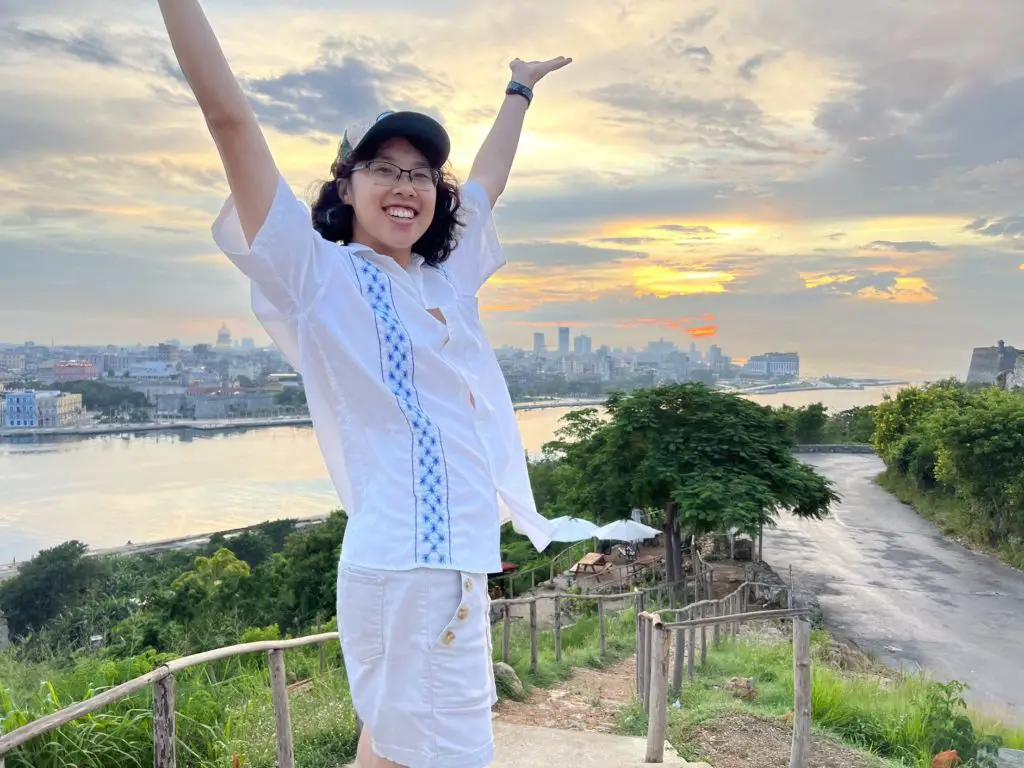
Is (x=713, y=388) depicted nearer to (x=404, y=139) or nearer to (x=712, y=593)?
(x=712, y=593)

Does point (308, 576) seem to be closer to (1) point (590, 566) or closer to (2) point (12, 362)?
(1) point (590, 566)

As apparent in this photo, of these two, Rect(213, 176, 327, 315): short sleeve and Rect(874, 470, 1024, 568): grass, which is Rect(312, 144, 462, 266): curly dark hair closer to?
Rect(213, 176, 327, 315): short sleeve

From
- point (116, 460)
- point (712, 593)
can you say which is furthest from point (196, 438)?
point (712, 593)

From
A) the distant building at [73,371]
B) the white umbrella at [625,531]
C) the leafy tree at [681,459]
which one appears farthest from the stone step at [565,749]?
the distant building at [73,371]

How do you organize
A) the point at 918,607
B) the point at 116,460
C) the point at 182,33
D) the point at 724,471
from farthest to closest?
the point at 116,460
the point at 918,607
the point at 724,471
the point at 182,33

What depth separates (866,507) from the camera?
24.3 metres

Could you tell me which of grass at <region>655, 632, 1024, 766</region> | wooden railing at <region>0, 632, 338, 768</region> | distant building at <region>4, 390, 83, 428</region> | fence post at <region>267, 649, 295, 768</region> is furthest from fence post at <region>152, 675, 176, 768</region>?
distant building at <region>4, 390, 83, 428</region>

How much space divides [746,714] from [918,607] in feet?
40.1

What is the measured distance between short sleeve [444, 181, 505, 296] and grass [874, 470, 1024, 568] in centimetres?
1874

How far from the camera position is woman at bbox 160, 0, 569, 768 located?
1.16 metres

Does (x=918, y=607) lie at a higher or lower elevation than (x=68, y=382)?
lower

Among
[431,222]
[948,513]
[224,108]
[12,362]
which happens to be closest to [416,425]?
[431,222]

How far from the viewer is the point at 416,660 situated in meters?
1.16

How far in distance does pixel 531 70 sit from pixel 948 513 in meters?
22.9
